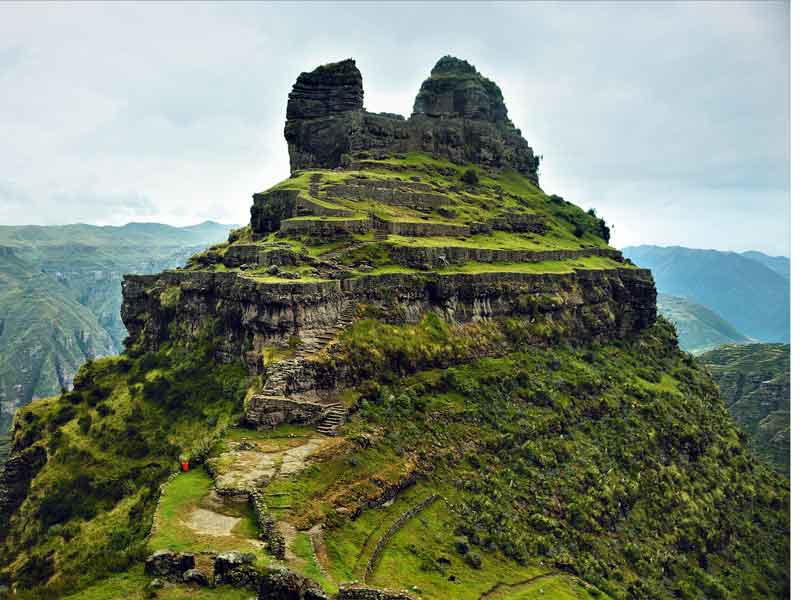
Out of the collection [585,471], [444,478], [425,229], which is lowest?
[585,471]

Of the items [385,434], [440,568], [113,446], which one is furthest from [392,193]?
[440,568]

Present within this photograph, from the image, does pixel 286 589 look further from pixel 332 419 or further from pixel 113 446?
pixel 113 446

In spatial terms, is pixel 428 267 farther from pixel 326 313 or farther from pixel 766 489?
pixel 766 489

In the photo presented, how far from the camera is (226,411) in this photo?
55125mm

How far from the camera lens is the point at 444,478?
49.1 meters

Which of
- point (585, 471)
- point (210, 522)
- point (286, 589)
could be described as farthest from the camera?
point (585, 471)

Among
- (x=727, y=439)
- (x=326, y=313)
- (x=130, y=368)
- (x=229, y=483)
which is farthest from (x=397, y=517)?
(x=727, y=439)

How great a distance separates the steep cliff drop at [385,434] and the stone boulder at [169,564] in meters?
0.14

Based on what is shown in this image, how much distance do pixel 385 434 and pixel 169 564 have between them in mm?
22294

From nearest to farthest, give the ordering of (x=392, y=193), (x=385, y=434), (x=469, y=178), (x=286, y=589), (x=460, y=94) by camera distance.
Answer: (x=286, y=589)
(x=385, y=434)
(x=392, y=193)
(x=469, y=178)
(x=460, y=94)

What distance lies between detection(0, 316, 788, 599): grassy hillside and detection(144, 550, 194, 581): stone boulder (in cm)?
147

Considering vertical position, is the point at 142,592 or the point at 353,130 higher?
the point at 353,130

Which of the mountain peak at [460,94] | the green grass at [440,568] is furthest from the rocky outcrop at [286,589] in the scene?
the mountain peak at [460,94]

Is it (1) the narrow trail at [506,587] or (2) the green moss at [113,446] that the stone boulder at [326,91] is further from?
(1) the narrow trail at [506,587]
